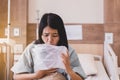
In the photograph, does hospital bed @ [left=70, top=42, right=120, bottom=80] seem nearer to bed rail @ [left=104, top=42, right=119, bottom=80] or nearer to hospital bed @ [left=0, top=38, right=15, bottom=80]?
bed rail @ [left=104, top=42, right=119, bottom=80]

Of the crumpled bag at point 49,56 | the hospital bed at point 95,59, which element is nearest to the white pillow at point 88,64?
the hospital bed at point 95,59

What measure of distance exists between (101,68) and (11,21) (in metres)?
1.28

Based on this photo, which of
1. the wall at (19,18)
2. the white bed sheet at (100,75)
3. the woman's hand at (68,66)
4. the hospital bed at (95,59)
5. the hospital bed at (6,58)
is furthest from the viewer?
the wall at (19,18)

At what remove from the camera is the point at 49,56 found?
3.98ft

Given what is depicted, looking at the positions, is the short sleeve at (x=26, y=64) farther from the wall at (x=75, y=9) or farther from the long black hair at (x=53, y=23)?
the wall at (x=75, y=9)

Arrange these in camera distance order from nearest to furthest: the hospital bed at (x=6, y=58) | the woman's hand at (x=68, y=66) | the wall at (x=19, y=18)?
1. the woman's hand at (x=68, y=66)
2. the hospital bed at (x=6, y=58)
3. the wall at (x=19, y=18)

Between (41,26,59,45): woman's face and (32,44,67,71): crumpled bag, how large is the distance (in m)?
0.05

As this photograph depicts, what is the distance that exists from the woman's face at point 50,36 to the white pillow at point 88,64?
1.51 m

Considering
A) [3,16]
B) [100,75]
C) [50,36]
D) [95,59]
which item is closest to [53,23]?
[50,36]

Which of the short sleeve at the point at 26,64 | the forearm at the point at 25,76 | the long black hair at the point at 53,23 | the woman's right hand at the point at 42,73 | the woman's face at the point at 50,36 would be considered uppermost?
the long black hair at the point at 53,23

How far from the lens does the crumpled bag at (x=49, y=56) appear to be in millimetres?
1204

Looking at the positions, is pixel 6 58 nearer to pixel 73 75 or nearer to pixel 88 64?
pixel 88 64

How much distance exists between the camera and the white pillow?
2725 millimetres

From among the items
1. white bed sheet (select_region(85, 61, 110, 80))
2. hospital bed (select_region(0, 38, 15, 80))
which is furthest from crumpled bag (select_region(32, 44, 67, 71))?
hospital bed (select_region(0, 38, 15, 80))
